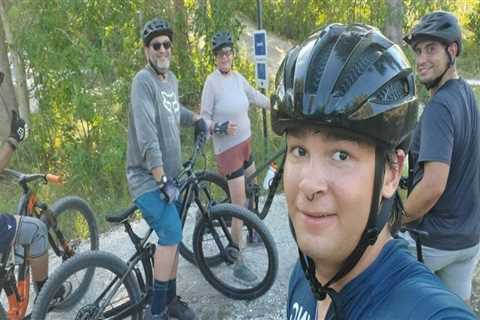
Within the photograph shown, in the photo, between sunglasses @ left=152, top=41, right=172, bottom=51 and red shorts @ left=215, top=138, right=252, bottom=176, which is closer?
sunglasses @ left=152, top=41, right=172, bottom=51

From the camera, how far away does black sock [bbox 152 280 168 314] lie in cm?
336

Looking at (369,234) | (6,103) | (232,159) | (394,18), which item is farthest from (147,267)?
(394,18)

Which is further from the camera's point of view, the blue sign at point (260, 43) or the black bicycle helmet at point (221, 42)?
the blue sign at point (260, 43)

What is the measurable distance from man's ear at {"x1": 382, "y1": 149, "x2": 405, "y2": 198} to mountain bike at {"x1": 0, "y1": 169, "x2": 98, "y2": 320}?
8.18 ft

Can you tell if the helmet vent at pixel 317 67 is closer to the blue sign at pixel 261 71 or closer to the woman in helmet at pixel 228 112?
the woman in helmet at pixel 228 112

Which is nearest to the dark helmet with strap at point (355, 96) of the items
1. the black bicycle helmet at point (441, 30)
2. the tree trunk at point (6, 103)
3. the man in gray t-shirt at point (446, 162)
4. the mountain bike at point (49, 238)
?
the man in gray t-shirt at point (446, 162)

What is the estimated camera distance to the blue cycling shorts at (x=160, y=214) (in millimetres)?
3289

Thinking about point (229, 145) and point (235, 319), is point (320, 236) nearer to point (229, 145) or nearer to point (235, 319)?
point (235, 319)

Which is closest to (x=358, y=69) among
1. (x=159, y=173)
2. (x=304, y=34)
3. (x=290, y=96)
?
(x=290, y=96)

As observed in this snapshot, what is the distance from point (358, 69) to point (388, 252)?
18.4 inches

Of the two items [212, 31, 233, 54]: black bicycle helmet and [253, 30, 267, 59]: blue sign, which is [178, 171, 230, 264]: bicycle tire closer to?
[212, 31, 233, 54]: black bicycle helmet

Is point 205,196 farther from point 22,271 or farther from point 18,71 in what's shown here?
point 18,71

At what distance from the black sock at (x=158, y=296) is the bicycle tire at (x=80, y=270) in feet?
0.35

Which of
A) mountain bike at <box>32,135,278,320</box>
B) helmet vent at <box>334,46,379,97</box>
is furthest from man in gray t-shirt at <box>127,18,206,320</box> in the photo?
helmet vent at <box>334,46,379,97</box>
